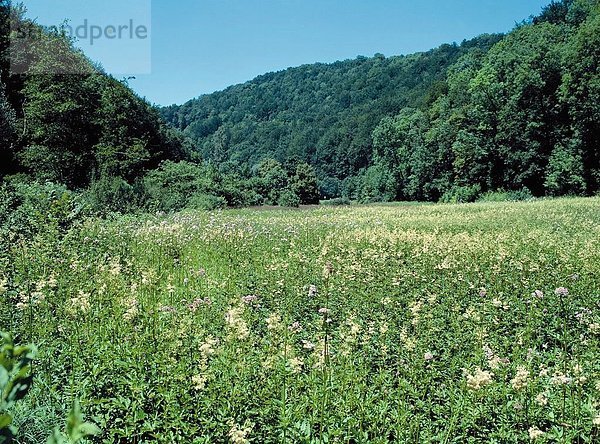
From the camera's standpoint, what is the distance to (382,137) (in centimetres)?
7194

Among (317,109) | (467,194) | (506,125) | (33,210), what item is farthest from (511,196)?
(317,109)

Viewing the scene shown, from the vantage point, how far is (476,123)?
5166 centimetres

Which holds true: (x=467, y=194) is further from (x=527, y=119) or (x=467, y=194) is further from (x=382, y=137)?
(x=382, y=137)

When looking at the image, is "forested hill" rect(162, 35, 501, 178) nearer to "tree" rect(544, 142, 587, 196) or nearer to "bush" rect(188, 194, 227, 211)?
"tree" rect(544, 142, 587, 196)

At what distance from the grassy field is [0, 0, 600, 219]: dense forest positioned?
6457 mm

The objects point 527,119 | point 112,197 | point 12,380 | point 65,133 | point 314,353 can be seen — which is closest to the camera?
point 12,380

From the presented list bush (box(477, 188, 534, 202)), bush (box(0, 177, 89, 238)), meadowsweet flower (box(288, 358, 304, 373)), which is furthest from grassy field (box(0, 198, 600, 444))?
bush (box(477, 188, 534, 202))

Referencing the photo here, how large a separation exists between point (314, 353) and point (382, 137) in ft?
234

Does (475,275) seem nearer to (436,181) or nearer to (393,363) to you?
(393,363)

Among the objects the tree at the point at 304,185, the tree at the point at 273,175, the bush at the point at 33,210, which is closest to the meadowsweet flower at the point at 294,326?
the bush at the point at 33,210

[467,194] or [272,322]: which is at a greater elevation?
[467,194]

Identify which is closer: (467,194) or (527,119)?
(527,119)

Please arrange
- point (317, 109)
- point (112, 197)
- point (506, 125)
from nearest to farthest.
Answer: point (112, 197), point (506, 125), point (317, 109)

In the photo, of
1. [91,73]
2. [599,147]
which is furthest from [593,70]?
[91,73]
